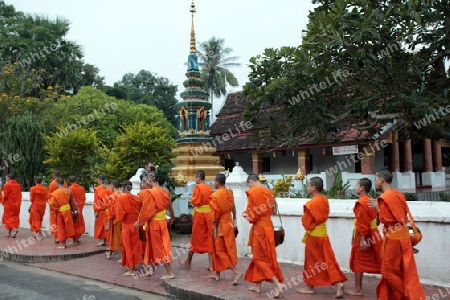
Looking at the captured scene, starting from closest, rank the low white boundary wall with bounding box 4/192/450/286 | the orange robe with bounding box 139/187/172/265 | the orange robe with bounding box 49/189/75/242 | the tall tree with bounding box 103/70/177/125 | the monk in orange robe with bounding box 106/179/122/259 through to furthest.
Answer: the low white boundary wall with bounding box 4/192/450/286 → the orange robe with bounding box 139/187/172/265 → the monk in orange robe with bounding box 106/179/122/259 → the orange robe with bounding box 49/189/75/242 → the tall tree with bounding box 103/70/177/125

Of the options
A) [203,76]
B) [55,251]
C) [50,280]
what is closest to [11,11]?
[203,76]

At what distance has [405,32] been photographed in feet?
22.7

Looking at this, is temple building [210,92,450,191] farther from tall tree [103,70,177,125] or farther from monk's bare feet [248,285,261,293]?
tall tree [103,70,177,125]

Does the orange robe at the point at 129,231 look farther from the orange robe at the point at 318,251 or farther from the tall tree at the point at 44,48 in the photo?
the tall tree at the point at 44,48

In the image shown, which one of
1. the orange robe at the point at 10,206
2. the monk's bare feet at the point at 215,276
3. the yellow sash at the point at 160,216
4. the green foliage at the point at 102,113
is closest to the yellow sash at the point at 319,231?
the monk's bare feet at the point at 215,276

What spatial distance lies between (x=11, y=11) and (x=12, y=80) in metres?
13.9

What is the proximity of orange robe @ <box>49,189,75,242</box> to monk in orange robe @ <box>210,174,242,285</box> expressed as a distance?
15.3 feet

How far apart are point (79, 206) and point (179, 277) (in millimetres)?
5178

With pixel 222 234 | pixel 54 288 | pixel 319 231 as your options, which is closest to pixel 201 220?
pixel 222 234

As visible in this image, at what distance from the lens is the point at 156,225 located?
7238mm

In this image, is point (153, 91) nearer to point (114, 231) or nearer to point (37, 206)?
point (37, 206)

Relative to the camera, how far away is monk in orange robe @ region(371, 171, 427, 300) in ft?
15.9

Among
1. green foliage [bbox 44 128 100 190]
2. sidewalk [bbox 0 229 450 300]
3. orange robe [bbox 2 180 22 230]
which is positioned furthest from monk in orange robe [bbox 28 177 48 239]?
green foliage [bbox 44 128 100 190]

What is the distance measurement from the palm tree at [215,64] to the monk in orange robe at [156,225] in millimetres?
36998
